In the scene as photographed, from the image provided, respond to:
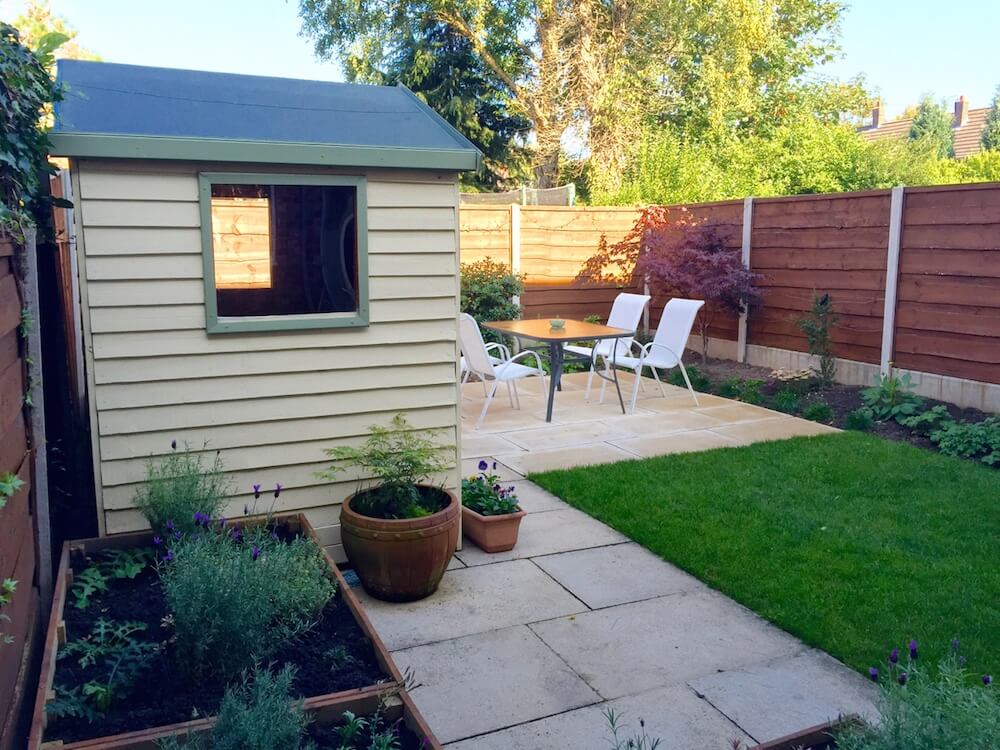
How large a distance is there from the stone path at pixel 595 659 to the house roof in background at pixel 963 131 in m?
34.2

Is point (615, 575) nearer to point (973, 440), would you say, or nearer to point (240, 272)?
point (240, 272)

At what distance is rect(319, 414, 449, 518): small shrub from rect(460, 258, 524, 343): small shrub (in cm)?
503

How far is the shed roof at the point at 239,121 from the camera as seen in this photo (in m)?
2.97

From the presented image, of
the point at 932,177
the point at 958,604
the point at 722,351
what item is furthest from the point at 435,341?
the point at 932,177

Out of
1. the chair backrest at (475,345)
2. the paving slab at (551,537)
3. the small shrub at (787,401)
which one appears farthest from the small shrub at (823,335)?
the paving slab at (551,537)

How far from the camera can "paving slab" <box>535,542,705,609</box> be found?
3.41 metres

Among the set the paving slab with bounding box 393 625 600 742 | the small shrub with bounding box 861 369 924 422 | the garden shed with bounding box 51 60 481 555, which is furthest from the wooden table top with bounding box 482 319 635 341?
the paving slab with bounding box 393 625 600 742

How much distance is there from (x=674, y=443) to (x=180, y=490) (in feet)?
12.0

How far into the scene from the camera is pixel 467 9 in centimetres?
1622

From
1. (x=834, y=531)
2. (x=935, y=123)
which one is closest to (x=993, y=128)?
(x=935, y=123)

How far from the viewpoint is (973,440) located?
17.7ft

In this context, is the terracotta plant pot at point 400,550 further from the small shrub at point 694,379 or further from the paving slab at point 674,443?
the small shrub at point 694,379

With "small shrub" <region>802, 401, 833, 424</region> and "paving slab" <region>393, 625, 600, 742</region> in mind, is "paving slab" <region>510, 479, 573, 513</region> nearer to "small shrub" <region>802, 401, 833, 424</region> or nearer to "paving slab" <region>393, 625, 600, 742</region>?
"paving slab" <region>393, 625, 600, 742</region>

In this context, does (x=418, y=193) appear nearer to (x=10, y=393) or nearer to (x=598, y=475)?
(x=10, y=393)
